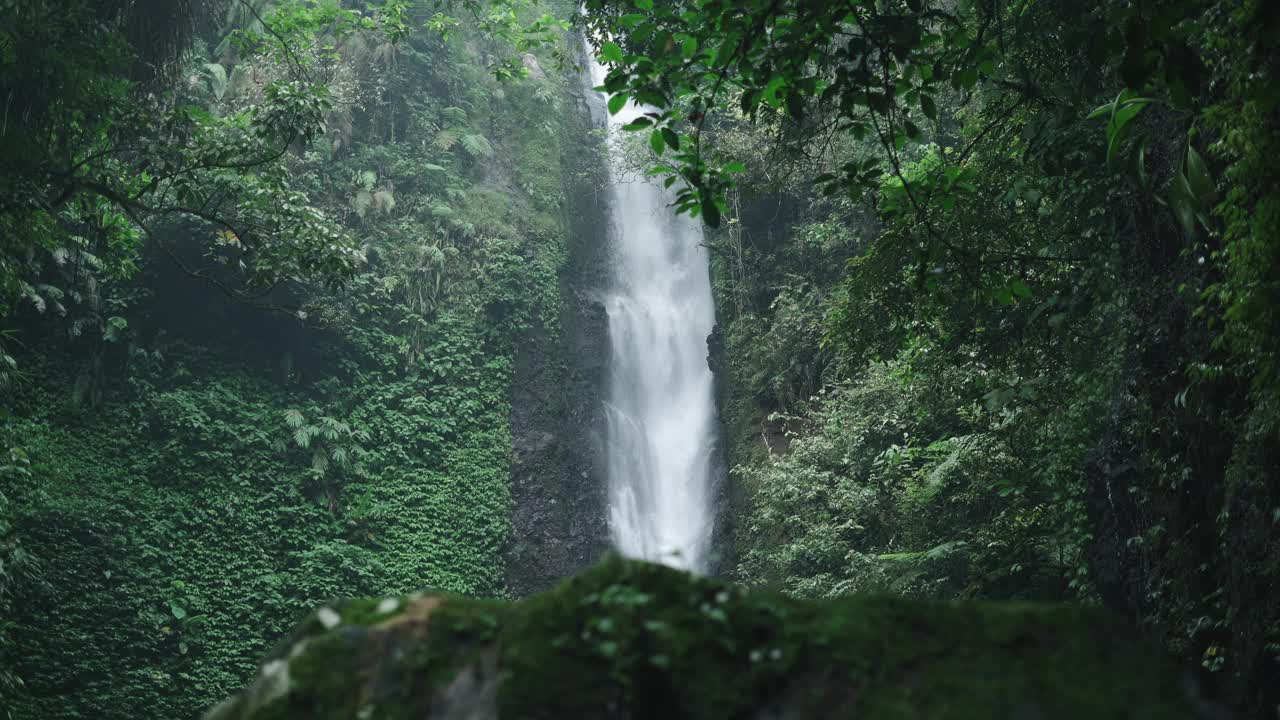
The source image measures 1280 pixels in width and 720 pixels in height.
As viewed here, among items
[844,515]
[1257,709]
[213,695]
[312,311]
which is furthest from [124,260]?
[1257,709]

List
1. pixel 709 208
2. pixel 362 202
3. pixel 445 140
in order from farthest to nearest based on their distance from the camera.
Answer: pixel 445 140
pixel 362 202
pixel 709 208

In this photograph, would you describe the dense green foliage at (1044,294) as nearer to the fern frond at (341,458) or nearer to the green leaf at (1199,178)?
the green leaf at (1199,178)

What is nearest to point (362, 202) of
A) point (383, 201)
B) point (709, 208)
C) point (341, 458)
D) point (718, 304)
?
point (383, 201)

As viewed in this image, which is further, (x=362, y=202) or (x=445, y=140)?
(x=445, y=140)

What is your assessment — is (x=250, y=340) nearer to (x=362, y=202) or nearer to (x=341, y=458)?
(x=341, y=458)

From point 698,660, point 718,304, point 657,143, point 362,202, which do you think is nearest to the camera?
point 698,660

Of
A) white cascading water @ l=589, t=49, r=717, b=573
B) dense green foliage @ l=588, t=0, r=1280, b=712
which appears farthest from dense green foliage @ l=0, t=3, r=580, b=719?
dense green foliage @ l=588, t=0, r=1280, b=712

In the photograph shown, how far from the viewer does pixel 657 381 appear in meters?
19.7

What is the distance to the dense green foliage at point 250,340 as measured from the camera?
9797mm

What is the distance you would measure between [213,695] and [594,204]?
550 inches

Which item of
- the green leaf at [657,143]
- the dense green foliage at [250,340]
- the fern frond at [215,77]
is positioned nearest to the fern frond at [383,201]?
the dense green foliage at [250,340]

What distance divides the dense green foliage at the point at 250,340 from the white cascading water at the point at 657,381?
2.02 m

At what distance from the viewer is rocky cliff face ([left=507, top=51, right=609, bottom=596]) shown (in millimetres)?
16453

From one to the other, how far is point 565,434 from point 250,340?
20.4 feet
